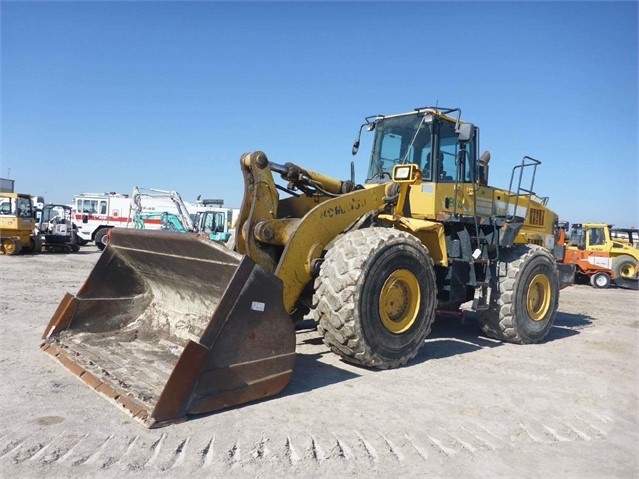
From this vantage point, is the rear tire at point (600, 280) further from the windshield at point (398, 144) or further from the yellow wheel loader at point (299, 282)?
the windshield at point (398, 144)

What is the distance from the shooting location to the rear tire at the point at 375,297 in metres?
4.84

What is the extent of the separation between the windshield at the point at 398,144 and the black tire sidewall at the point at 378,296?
1669mm

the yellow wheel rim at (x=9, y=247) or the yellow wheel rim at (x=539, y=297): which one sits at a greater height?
the yellow wheel rim at (x=9, y=247)

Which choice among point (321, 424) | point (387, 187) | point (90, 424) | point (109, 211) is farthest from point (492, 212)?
point (109, 211)

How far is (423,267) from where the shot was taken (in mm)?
5598

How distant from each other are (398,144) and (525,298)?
2.76 metres

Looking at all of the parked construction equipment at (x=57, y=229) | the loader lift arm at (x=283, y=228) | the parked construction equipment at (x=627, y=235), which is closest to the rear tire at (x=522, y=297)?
the loader lift arm at (x=283, y=228)

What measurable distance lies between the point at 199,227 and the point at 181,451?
21.4m

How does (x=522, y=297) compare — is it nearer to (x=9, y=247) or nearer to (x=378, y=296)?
(x=378, y=296)

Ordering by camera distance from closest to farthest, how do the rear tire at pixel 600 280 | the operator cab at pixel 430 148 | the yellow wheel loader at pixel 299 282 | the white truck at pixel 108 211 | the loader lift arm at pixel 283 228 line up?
the yellow wheel loader at pixel 299 282 < the loader lift arm at pixel 283 228 < the operator cab at pixel 430 148 < the rear tire at pixel 600 280 < the white truck at pixel 108 211

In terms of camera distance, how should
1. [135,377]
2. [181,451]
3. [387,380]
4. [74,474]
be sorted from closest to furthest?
[74,474]
[181,451]
[135,377]
[387,380]

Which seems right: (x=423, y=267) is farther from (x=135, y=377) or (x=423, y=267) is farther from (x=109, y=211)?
(x=109, y=211)

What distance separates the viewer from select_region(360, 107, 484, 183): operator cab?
6.79 meters

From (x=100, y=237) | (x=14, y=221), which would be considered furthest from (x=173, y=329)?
(x=100, y=237)
